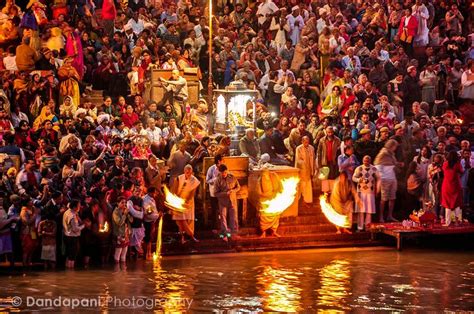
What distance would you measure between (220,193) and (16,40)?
7.19 meters

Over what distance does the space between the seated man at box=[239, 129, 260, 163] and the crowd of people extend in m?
0.03

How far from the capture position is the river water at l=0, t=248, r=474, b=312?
81.1 ft

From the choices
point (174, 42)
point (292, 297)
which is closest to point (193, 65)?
point (174, 42)

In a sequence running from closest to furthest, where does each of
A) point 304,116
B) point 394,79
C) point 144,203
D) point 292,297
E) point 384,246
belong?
1. point 292,297
2. point 144,203
3. point 384,246
4. point 304,116
5. point 394,79

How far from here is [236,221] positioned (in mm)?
29453

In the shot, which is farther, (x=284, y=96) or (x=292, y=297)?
(x=284, y=96)

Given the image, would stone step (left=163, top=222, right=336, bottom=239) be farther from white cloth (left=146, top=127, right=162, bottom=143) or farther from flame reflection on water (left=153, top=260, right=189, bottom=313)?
white cloth (left=146, top=127, right=162, bottom=143)

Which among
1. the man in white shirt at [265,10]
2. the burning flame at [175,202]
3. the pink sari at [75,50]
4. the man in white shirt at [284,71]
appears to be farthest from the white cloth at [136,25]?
the burning flame at [175,202]

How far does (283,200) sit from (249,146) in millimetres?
1606

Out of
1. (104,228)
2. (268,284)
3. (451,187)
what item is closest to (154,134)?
(104,228)

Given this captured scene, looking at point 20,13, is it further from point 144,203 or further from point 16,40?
point 144,203

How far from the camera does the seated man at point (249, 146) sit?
3080 centimetres

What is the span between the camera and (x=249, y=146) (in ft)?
101

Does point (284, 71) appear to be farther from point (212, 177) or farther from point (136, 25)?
point (212, 177)
